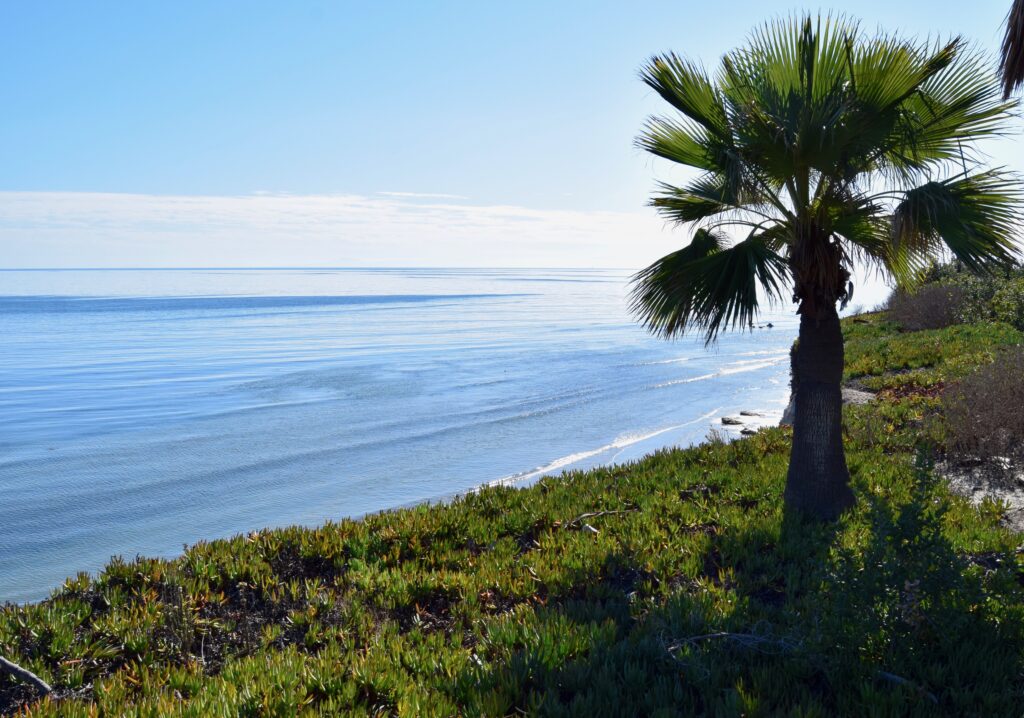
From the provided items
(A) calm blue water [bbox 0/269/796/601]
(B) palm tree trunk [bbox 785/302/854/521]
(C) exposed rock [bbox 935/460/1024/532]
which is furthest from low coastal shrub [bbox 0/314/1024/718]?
(A) calm blue water [bbox 0/269/796/601]

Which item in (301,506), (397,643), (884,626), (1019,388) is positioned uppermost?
(1019,388)

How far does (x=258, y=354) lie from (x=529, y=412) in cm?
1996

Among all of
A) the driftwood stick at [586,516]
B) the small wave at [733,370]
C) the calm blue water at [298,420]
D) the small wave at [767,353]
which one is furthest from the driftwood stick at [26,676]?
the small wave at [767,353]

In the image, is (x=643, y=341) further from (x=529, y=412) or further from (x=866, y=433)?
(x=866, y=433)

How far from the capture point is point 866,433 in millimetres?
11766

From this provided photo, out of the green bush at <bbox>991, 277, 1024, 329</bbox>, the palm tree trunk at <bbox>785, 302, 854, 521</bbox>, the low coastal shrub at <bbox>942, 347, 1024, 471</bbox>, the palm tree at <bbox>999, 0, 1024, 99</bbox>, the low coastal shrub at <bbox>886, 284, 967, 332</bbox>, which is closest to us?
the palm tree at <bbox>999, 0, 1024, 99</bbox>

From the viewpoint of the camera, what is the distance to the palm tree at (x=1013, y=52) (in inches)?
270

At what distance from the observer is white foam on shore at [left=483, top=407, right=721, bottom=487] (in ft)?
49.7

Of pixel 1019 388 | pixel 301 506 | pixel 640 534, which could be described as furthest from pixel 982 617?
pixel 301 506

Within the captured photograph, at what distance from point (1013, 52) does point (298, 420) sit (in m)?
18.0

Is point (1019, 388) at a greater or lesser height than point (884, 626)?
greater

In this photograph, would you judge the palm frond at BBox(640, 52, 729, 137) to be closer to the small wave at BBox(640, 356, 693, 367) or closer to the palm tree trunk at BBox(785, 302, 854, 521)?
the palm tree trunk at BBox(785, 302, 854, 521)

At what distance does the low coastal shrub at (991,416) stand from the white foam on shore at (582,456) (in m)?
6.92

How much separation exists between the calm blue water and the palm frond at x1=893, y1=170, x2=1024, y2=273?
9.31m
